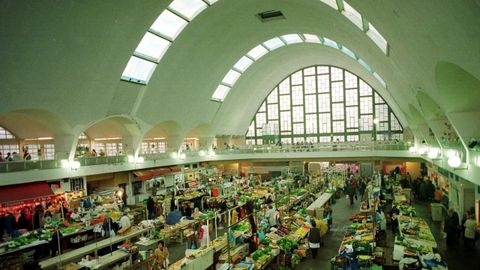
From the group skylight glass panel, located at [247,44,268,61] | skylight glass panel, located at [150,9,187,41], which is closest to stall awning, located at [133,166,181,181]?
skylight glass panel, located at [150,9,187,41]

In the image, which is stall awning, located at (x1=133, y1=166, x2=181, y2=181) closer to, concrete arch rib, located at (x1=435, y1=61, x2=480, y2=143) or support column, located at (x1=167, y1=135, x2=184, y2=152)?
support column, located at (x1=167, y1=135, x2=184, y2=152)

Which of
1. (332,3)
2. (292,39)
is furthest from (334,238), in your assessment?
(292,39)

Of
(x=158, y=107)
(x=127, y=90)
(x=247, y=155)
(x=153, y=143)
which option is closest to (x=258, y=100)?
(x=247, y=155)

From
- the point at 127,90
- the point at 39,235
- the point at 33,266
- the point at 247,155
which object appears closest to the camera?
the point at 33,266

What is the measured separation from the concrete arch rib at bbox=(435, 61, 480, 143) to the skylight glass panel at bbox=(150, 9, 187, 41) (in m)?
14.6

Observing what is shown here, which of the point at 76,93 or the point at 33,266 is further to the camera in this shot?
the point at 76,93

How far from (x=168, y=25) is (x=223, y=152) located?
15.4m

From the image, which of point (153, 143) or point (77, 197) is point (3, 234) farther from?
point (153, 143)

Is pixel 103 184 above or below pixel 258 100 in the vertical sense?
below

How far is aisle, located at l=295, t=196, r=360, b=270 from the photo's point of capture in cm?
1138

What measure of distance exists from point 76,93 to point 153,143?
16283 mm

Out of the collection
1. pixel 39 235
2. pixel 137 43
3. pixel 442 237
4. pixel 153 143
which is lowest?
pixel 442 237

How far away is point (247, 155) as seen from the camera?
108 ft

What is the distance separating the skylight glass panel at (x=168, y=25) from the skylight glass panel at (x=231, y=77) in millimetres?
9530
